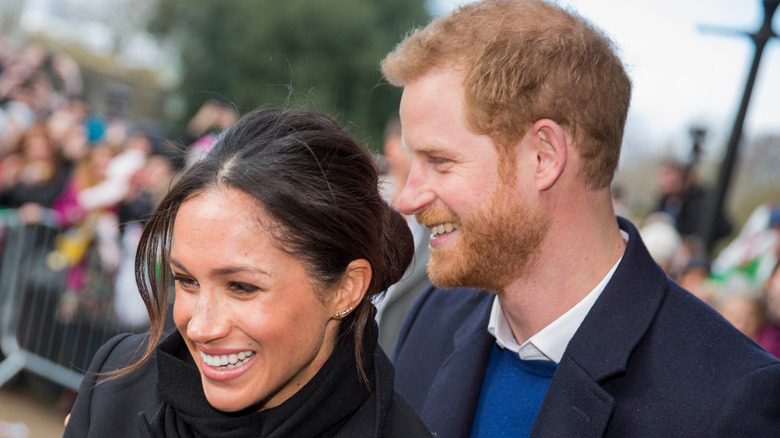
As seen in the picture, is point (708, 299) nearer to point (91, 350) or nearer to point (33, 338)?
point (91, 350)

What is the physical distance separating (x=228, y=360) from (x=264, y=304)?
19 centimetres

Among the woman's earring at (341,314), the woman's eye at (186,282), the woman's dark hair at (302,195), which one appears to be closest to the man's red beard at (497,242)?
the woman's dark hair at (302,195)

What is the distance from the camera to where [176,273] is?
6.76 feet

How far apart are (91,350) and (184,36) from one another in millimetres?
20470

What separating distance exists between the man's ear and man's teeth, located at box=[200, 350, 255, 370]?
1038mm

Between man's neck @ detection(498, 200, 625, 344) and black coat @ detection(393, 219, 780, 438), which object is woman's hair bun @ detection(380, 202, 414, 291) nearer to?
man's neck @ detection(498, 200, 625, 344)

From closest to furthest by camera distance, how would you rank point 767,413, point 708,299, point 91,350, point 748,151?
point 767,413 < point 708,299 < point 91,350 < point 748,151

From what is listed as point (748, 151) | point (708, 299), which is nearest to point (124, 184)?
point (708, 299)

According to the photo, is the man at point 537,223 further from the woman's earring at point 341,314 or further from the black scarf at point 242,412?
the black scarf at point 242,412

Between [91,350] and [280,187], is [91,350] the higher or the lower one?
the lower one

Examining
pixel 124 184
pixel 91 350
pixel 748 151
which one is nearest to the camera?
pixel 91 350

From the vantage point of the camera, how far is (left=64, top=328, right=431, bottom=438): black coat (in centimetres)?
216

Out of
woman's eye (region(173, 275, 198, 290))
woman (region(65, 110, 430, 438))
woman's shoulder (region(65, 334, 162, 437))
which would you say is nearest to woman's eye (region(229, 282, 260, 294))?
woman (region(65, 110, 430, 438))

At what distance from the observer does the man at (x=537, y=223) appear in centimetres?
223
